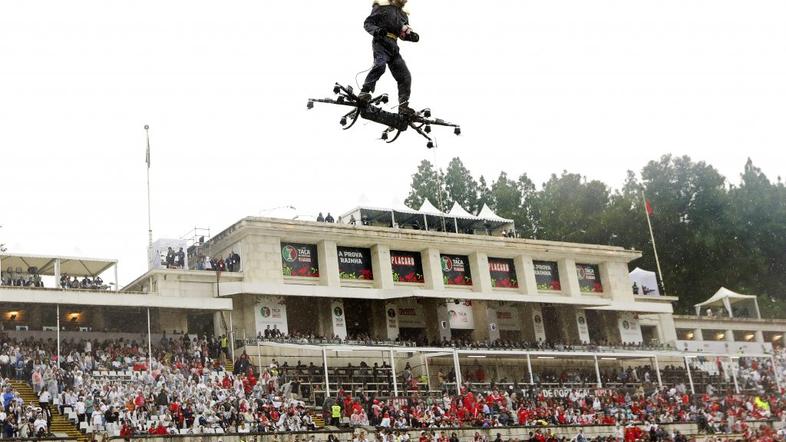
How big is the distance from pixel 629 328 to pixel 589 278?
384 cm

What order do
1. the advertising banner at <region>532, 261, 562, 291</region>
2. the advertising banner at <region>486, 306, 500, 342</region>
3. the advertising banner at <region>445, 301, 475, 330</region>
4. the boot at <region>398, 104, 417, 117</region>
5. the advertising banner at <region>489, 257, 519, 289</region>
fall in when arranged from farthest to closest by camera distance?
the advertising banner at <region>532, 261, 562, 291</region>, the advertising banner at <region>489, 257, 519, 289</region>, the advertising banner at <region>486, 306, 500, 342</region>, the advertising banner at <region>445, 301, 475, 330</region>, the boot at <region>398, 104, 417, 117</region>

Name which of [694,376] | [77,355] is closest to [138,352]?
[77,355]

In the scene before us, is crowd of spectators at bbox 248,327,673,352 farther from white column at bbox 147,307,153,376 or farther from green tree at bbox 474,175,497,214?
green tree at bbox 474,175,497,214

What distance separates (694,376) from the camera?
52031mm

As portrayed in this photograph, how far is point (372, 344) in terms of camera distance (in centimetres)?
4141

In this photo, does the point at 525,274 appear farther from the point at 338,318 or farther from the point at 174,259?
the point at 174,259

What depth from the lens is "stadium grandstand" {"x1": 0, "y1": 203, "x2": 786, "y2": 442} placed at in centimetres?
3102

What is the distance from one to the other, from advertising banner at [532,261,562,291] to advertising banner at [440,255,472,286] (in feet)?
16.2

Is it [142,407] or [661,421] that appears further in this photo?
[661,421]

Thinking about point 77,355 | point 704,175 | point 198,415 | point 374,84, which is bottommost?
point 198,415

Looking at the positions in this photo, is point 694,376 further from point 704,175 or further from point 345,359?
point 704,175

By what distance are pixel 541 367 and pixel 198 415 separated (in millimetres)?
22898

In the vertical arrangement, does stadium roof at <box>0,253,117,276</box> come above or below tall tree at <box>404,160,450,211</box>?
below

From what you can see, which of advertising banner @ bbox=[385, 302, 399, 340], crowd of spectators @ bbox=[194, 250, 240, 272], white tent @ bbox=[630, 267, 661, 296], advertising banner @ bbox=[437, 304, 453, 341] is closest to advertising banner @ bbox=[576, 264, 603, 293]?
white tent @ bbox=[630, 267, 661, 296]
